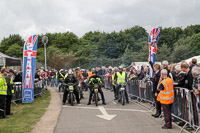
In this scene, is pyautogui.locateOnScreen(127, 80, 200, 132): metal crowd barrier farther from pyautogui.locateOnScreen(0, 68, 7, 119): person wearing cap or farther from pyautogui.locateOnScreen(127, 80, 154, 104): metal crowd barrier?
pyautogui.locateOnScreen(0, 68, 7, 119): person wearing cap

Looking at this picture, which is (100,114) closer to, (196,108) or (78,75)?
(196,108)

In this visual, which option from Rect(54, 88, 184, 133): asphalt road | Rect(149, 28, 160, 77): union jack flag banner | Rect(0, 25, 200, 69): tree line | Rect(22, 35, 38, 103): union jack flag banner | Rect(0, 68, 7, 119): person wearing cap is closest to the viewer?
Rect(54, 88, 184, 133): asphalt road

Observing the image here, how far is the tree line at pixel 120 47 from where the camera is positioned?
49000 millimetres

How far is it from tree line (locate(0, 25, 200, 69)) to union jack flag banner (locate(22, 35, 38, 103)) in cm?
2084

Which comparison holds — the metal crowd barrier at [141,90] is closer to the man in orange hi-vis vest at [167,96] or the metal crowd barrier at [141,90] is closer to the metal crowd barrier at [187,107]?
the metal crowd barrier at [187,107]

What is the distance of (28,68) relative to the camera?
14.5m

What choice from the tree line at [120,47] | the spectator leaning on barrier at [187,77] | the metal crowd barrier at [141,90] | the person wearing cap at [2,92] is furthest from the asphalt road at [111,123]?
the tree line at [120,47]

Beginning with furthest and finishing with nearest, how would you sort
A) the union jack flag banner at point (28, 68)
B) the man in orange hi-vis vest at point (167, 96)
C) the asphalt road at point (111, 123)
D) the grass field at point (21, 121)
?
the union jack flag banner at point (28, 68)
the grass field at point (21, 121)
the man in orange hi-vis vest at point (167, 96)
the asphalt road at point (111, 123)

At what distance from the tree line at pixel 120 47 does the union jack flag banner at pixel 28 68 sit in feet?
68.4

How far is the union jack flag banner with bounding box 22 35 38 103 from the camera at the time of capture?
14.5 meters

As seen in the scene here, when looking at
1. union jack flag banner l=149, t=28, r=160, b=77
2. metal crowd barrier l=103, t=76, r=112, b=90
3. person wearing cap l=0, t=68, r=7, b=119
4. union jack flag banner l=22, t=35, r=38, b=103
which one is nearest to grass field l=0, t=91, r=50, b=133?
person wearing cap l=0, t=68, r=7, b=119

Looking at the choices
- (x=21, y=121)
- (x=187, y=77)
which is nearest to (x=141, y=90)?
(x=187, y=77)

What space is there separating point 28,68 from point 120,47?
4809 centimetres

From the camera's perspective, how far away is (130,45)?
63188 mm
